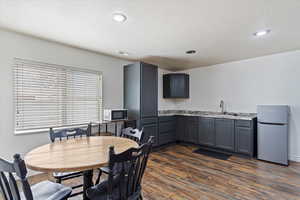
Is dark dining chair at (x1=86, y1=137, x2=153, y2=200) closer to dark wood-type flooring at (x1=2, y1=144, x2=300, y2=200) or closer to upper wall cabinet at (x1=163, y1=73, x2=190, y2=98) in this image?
dark wood-type flooring at (x1=2, y1=144, x2=300, y2=200)

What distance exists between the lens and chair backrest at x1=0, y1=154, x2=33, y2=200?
0.98 metres

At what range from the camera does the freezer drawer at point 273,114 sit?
10.2ft

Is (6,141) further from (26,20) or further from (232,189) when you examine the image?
(232,189)

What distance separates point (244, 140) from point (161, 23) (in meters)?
3.15

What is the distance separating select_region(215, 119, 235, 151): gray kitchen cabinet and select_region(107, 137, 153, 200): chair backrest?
3.04 meters

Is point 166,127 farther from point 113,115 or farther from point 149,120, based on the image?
point 113,115

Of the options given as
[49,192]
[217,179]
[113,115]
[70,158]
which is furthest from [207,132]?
[49,192]

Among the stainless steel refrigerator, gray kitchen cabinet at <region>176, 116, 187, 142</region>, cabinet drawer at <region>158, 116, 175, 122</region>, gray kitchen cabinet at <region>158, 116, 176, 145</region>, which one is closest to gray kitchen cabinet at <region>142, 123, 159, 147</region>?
gray kitchen cabinet at <region>158, 116, 176, 145</region>

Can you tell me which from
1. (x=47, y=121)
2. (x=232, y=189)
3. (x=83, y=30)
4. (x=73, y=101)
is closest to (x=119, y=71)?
(x=73, y=101)

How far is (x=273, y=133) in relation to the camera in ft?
10.5

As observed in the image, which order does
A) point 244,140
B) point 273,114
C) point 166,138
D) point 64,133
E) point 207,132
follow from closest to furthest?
point 64,133
point 273,114
point 244,140
point 207,132
point 166,138

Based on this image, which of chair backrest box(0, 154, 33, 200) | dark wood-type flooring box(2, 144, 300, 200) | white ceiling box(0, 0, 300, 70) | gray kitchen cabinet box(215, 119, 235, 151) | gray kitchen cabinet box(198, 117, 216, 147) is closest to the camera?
chair backrest box(0, 154, 33, 200)

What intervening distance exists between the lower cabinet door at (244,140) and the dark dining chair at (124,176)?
3.04m

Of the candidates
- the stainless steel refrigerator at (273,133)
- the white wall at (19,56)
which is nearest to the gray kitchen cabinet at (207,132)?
the stainless steel refrigerator at (273,133)
